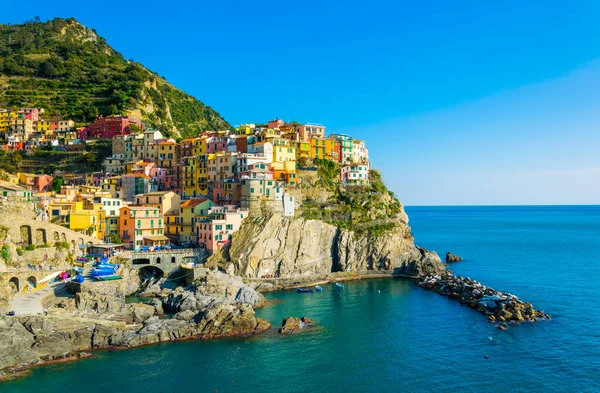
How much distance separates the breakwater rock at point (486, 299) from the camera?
44688mm

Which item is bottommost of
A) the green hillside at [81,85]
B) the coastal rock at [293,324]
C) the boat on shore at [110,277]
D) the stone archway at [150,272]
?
the coastal rock at [293,324]

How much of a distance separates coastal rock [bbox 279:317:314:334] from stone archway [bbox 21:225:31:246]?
29482 millimetres

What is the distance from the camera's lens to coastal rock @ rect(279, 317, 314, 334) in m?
41.0

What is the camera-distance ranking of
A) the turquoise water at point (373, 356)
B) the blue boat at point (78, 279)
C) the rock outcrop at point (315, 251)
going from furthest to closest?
the rock outcrop at point (315, 251) < the blue boat at point (78, 279) < the turquoise water at point (373, 356)

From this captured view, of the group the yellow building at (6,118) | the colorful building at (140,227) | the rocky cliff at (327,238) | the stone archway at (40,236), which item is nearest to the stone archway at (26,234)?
the stone archway at (40,236)

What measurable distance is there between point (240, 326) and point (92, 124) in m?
67.1

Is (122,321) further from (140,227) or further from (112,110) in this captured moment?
(112,110)

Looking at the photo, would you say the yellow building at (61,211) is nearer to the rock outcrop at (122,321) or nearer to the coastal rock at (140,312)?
the rock outcrop at (122,321)

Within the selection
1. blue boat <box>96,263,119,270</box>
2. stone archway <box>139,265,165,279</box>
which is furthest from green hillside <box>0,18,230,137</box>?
blue boat <box>96,263,119,270</box>

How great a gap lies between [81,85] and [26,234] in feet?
232

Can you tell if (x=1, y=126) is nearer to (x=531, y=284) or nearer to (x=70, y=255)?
(x=70, y=255)

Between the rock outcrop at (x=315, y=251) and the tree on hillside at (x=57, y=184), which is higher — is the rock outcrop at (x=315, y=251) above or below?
below

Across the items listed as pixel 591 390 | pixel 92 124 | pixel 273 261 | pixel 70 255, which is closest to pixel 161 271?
pixel 70 255

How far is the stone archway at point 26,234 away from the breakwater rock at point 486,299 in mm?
45510
